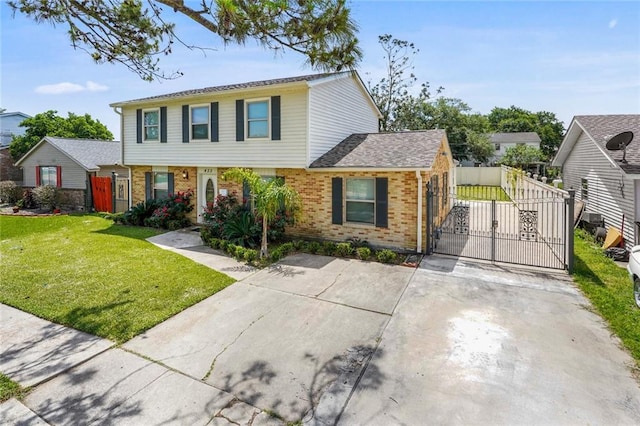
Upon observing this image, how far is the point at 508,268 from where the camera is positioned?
28.3ft

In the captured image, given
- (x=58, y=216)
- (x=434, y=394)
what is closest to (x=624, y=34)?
(x=434, y=394)

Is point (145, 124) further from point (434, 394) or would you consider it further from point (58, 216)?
point (434, 394)

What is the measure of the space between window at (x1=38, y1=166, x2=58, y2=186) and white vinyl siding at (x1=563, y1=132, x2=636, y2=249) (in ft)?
85.9

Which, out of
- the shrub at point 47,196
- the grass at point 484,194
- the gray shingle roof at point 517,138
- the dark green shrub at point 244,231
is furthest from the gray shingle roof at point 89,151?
the gray shingle roof at point 517,138

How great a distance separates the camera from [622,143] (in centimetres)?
982

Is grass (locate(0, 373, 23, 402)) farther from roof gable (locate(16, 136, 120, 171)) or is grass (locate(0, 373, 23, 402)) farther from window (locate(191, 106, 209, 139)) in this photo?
roof gable (locate(16, 136, 120, 171))

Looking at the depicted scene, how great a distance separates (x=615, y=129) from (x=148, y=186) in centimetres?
1875

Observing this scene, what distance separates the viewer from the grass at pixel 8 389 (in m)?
3.88

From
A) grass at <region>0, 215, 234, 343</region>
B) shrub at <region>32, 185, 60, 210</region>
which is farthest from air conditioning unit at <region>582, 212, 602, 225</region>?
shrub at <region>32, 185, 60, 210</region>

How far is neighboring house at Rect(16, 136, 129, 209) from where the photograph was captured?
1848cm

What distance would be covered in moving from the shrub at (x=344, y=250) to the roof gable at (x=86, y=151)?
47.1ft

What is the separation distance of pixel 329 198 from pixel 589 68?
9.44 metres

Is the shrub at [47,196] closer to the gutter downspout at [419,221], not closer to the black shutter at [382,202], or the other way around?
the black shutter at [382,202]

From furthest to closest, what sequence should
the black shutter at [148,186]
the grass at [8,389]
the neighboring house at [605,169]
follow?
the black shutter at [148,186]
the neighboring house at [605,169]
the grass at [8,389]
